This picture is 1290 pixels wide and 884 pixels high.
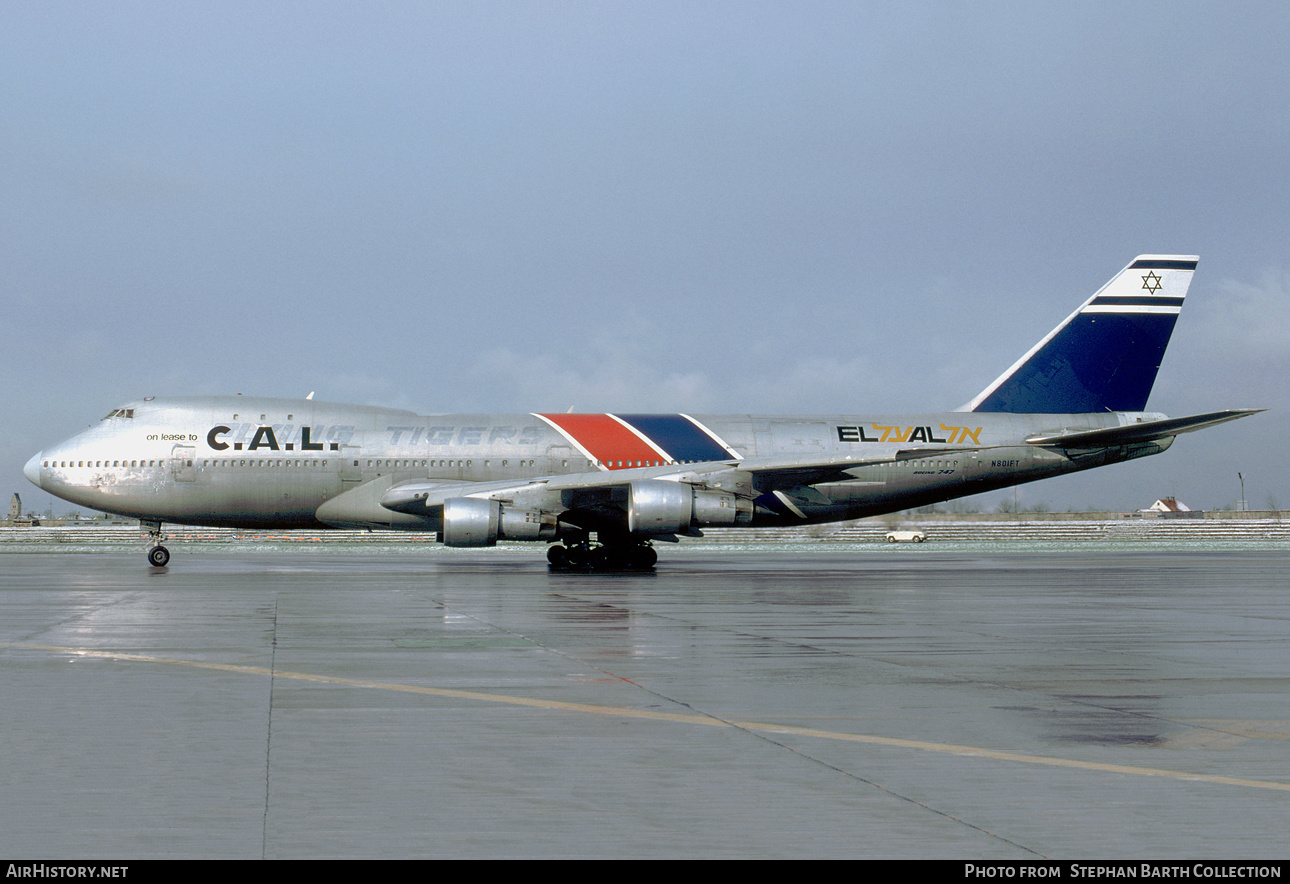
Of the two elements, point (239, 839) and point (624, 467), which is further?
point (624, 467)

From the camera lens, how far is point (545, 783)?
5.81 meters

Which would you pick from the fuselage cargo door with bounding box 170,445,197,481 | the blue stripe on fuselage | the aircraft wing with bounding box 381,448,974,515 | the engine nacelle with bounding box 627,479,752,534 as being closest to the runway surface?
the engine nacelle with bounding box 627,479,752,534

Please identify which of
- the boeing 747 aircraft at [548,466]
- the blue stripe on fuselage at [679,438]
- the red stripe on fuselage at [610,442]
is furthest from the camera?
the blue stripe on fuselage at [679,438]

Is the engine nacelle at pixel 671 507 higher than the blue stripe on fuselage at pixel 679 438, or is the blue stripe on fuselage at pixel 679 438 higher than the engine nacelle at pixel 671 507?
Result: the blue stripe on fuselage at pixel 679 438

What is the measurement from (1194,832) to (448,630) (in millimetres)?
10036

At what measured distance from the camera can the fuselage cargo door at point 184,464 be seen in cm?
3155

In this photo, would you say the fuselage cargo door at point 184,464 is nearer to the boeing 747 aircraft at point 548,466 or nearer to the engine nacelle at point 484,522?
the boeing 747 aircraft at point 548,466

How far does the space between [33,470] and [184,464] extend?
4.74m

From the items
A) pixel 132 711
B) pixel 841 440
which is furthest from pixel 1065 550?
pixel 132 711

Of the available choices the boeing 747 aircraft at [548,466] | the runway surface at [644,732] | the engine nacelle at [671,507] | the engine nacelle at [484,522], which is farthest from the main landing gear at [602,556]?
the runway surface at [644,732]

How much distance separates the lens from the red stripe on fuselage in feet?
106

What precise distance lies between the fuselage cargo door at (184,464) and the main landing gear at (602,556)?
32.1 ft

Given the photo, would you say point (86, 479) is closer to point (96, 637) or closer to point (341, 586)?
point (341, 586)

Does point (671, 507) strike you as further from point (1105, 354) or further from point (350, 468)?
point (1105, 354)
